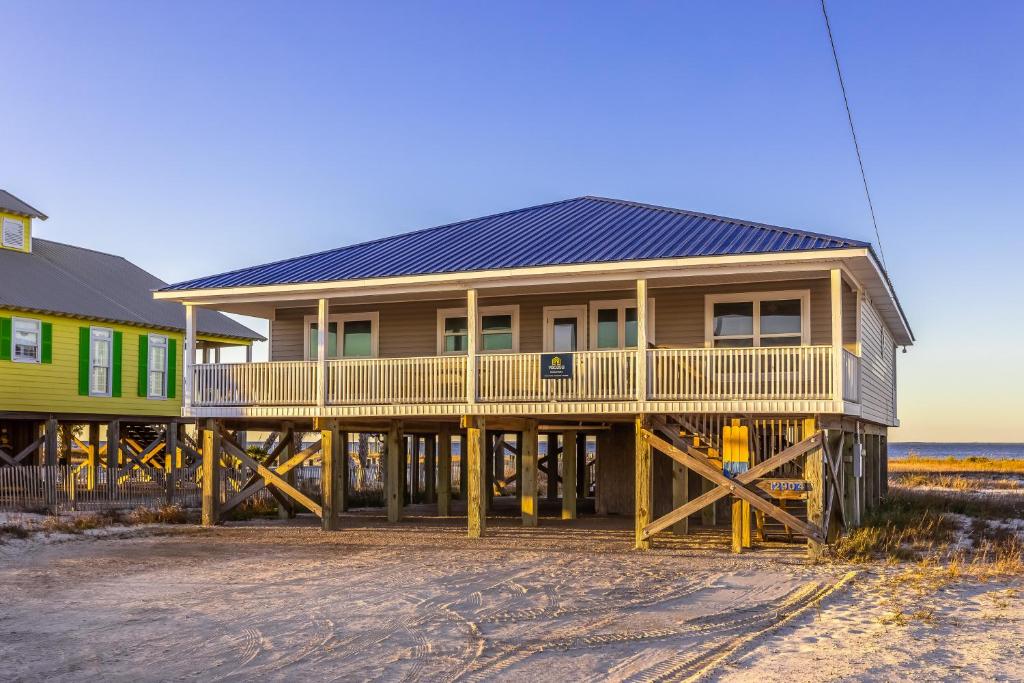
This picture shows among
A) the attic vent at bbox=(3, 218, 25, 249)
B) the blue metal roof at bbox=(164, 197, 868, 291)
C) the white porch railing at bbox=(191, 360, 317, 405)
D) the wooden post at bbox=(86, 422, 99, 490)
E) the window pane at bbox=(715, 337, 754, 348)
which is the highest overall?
the attic vent at bbox=(3, 218, 25, 249)

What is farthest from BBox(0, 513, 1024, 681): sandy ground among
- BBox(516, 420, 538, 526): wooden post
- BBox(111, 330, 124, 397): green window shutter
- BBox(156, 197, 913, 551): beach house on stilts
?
BBox(111, 330, 124, 397): green window shutter

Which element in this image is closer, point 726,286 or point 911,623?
point 911,623

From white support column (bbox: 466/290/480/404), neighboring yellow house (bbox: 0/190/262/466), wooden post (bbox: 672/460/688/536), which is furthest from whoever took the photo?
neighboring yellow house (bbox: 0/190/262/466)

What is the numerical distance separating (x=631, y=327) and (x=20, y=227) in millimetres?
20963

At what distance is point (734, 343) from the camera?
2236cm

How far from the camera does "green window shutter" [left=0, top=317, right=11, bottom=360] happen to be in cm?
3009

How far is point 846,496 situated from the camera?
23.6 m

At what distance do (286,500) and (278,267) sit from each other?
5.68 metres

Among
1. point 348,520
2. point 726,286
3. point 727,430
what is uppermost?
point 726,286

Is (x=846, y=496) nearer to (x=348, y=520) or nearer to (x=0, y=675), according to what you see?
(x=348, y=520)

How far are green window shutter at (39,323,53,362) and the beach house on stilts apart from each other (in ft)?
26.0

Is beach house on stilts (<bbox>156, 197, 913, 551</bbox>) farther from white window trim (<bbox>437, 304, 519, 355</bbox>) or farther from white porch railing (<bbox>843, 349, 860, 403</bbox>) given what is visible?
white porch railing (<bbox>843, 349, 860, 403</bbox>)

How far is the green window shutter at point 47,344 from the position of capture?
31250 mm


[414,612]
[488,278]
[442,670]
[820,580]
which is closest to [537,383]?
[488,278]
